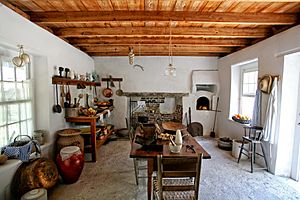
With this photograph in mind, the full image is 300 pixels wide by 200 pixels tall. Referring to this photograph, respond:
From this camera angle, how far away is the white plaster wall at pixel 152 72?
18.4 feet

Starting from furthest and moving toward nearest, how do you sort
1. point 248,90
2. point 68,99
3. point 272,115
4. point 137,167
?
point 248,90 < point 68,99 < point 272,115 < point 137,167

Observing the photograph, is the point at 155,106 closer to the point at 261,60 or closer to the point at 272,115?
the point at 261,60

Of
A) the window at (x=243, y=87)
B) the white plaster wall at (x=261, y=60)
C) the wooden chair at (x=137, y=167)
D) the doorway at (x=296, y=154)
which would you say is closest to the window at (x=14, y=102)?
the wooden chair at (x=137, y=167)

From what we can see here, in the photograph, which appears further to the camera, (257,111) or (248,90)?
(248,90)

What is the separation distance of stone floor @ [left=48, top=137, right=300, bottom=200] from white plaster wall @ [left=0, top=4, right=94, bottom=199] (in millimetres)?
895

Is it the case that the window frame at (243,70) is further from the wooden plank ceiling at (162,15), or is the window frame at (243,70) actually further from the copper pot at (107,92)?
the copper pot at (107,92)

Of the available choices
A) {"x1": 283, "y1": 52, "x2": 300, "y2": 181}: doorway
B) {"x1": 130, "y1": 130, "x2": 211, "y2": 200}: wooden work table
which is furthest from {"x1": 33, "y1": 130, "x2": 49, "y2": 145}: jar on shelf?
{"x1": 283, "y1": 52, "x2": 300, "y2": 181}: doorway

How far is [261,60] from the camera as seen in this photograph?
3.50 metres

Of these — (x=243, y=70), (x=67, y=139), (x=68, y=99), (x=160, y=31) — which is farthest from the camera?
(x=243, y=70)

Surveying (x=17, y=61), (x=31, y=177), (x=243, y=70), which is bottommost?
(x=31, y=177)

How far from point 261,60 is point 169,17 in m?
2.11

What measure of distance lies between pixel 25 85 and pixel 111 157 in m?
2.09

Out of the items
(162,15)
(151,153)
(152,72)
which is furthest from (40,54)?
Result: (152,72)

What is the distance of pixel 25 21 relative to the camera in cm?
253
